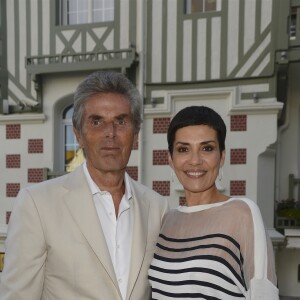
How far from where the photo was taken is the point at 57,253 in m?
1.44

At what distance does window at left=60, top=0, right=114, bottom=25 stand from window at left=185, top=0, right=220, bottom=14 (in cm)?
143

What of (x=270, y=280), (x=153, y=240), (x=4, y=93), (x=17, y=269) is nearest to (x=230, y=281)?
(x=270, y=280)

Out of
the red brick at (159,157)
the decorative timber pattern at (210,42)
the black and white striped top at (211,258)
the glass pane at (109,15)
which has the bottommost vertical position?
the black and white striped top at (211,258)

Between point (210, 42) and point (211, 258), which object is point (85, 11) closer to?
point (210, 42)

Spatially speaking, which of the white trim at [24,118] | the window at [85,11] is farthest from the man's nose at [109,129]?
the window at [85,11]

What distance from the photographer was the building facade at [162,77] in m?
5.25

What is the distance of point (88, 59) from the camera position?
564 centimetres

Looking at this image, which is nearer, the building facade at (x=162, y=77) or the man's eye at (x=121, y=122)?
the man's eye at (x=121, y=122)

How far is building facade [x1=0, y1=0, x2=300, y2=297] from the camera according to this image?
17.2 feet

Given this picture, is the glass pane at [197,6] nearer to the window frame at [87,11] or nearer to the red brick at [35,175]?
the window frame at [87,11]

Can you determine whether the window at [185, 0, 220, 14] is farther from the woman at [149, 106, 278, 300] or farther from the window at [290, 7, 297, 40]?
the woman at [149, 106, 278, 300]

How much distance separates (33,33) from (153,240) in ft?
18.2

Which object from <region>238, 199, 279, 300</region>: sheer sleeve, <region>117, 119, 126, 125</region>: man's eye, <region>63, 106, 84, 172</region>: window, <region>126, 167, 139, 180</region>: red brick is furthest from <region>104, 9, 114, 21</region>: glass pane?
<region>238, 199, 279, 300</region>: sheer sleeve

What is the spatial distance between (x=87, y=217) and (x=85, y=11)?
18.2ft
